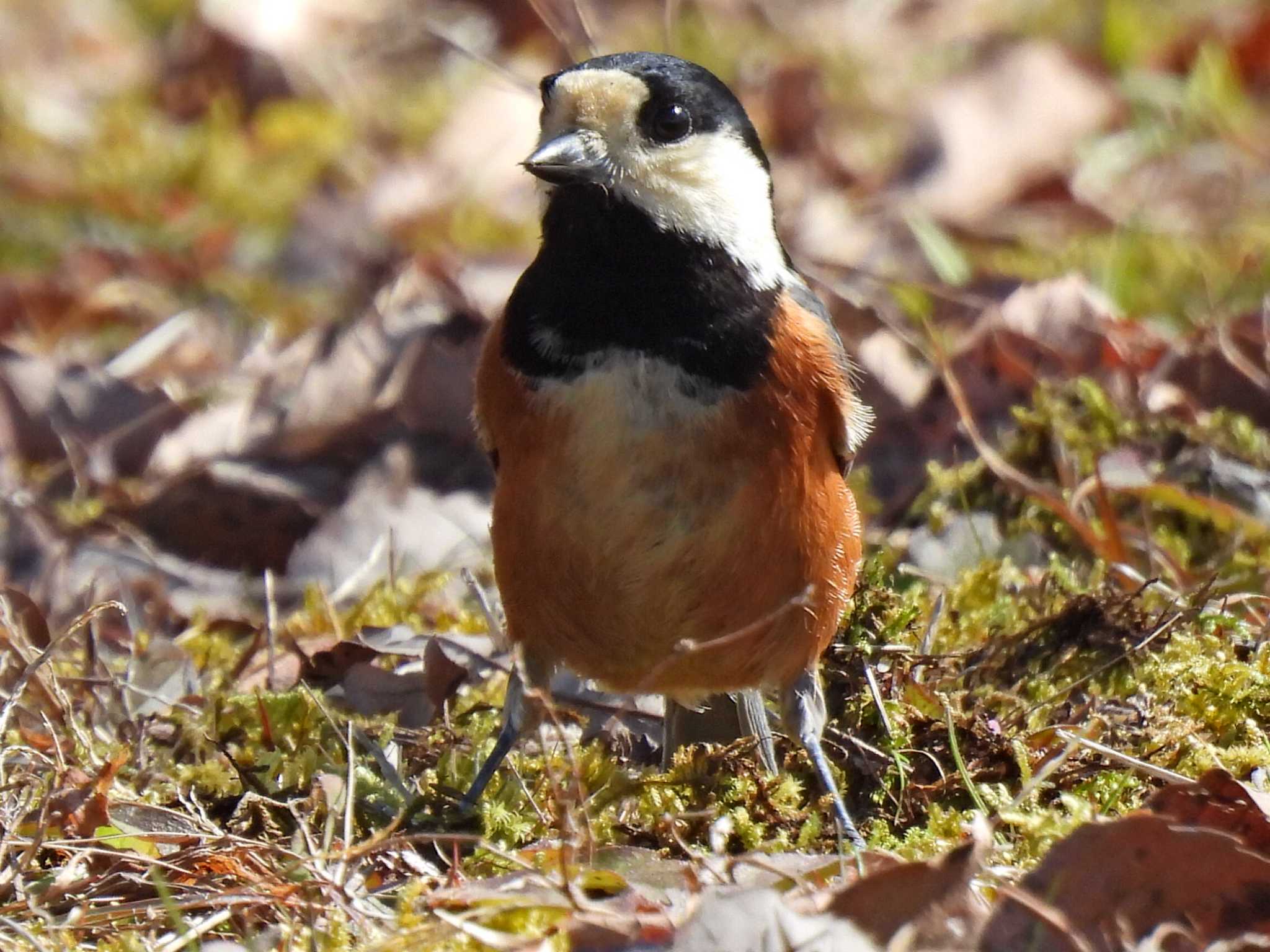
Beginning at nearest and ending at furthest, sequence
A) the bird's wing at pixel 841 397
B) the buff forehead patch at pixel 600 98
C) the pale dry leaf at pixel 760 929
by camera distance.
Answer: the pale dry leaf at pixel 760 929, the buff forehead patch at pixel 600 98, the bird's wing at pixel 841 397

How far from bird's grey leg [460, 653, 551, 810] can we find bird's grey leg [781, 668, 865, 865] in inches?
21.4

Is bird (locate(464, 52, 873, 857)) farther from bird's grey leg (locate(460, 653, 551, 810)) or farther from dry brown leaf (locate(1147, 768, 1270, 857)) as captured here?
dry brown leaf (locate(1147, 768, 1270, 857))

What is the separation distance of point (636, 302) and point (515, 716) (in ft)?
3.08

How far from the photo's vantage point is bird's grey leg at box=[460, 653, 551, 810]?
3.72 meters

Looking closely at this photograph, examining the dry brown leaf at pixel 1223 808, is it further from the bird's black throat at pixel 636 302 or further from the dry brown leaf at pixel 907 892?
the bird's black throat at pixel 636 302

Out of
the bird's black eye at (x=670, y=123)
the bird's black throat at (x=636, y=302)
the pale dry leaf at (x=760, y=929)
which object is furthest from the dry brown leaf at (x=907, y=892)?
the bird's black eye at (x=670, y=123)

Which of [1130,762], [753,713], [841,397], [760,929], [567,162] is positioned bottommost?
[753,713]

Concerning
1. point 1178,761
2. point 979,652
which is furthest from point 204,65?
point 1178,761

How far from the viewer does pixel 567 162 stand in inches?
144

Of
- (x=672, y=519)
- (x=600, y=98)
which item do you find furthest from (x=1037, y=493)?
(x=600, y=98)

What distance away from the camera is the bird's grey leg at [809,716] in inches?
143

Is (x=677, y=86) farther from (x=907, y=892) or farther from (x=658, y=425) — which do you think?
(x=907, y=892)

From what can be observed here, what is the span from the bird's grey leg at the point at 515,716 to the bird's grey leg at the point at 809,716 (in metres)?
0.54

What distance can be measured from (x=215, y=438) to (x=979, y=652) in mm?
2844
